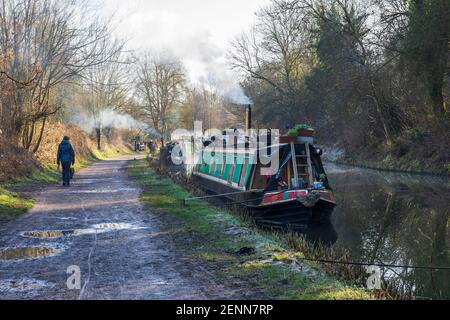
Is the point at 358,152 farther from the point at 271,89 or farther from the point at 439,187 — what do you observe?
the point at 439,187

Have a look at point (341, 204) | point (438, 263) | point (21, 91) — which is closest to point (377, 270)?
point (438, 263)

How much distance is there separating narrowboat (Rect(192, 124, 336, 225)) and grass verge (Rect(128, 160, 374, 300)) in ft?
3.86

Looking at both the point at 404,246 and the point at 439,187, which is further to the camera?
the point at 439,187

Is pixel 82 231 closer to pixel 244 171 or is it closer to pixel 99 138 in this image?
pixel 244 171

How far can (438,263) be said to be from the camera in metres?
8.09

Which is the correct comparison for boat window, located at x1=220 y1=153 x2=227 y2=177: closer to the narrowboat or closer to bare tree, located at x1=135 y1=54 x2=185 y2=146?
the narrowboat

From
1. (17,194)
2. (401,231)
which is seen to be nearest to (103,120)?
(17,194)

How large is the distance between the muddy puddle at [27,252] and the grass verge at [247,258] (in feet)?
5.80

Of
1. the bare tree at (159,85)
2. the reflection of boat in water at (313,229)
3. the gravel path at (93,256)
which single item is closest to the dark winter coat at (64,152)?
the gravel path at (93,256)

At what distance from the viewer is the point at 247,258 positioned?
6.62m

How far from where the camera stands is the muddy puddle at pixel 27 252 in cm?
676

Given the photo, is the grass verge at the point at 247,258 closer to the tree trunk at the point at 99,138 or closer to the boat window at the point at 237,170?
the boat window at the point at 237,170
